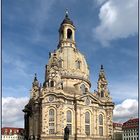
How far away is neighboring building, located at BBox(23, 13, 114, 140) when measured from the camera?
56812mm

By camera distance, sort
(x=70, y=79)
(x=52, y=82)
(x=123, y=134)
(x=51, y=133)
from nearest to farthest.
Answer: (x=51, y=133)
(x=52, y=82)
(x=70, y=79)
(x=123, y=134)

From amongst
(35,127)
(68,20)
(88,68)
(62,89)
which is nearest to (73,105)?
(62,89)

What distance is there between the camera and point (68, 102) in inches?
2319

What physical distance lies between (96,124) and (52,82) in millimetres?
11427

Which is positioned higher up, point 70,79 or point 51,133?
point 70,79

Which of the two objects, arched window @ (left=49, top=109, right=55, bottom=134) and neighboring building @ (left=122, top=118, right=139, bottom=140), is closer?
arched window @ (left=49, top=109, right=55, bottom=134)

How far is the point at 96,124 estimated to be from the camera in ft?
200

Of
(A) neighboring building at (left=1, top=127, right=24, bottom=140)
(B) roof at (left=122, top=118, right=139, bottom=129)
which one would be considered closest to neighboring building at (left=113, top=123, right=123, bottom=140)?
(B) roof at (left=122, top=118, right=139, bottom=129)

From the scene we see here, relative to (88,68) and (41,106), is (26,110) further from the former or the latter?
(88,68)

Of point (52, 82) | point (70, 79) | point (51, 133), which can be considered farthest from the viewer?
point (70, 79)

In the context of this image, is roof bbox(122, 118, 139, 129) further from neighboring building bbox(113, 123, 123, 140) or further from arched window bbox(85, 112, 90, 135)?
arched window bbox(85, 112, 90, 135)

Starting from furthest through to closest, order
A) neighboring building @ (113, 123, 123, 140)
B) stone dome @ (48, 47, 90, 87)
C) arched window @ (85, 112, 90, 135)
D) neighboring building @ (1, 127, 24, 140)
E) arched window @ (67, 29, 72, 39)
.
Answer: neighboring building @ (1, 127, 24, 140) < neighboring building @ (113, 123, 123, 140) < arched window @ (67, 29, 72, 39) < stone dome @ (48, 47, 90, 87) < arched window @ (85, 112, 90, 135)

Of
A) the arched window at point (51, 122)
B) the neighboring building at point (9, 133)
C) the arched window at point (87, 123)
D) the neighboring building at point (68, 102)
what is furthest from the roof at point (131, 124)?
the arched window at point (51, 122)

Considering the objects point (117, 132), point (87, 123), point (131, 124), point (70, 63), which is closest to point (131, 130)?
point (131, 124)
